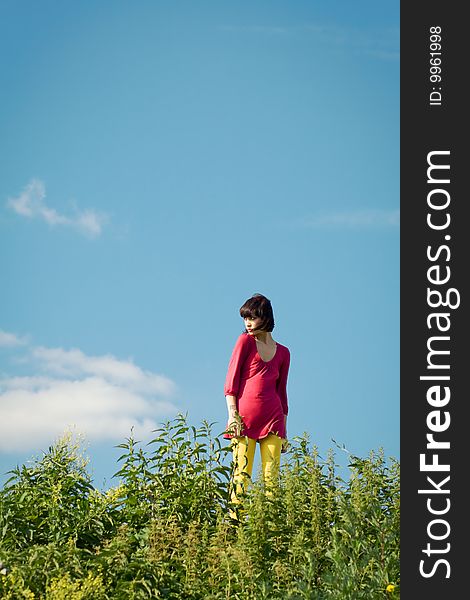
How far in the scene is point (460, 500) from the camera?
504cm

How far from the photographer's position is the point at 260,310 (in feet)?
26.3

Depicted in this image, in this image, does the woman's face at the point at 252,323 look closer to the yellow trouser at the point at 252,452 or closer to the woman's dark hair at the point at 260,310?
the woman's dark hair at the point at 260,310

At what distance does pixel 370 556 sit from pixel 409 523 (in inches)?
17.5

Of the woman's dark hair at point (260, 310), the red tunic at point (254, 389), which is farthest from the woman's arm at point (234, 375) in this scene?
the woman's dark hair at point (260, 310)

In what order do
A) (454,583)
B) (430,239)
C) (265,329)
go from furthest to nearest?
(265,329), (430,239), (454,583)

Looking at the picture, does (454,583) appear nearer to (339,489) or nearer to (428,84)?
(339,489)

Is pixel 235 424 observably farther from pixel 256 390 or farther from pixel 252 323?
pixel 252 323

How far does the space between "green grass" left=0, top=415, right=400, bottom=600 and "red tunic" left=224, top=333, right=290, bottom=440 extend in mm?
862

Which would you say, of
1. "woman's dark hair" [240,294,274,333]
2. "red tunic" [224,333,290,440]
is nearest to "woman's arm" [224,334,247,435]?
"red tunic" [224,333,290,440]

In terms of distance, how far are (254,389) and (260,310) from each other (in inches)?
26.9

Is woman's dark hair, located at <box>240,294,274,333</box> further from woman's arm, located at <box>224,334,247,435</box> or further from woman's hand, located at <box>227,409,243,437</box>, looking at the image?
woman's hand, located at <box>227,409,243,437</box>

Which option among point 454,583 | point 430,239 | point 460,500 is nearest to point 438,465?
point 460,500

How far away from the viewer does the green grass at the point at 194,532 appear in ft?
17.0

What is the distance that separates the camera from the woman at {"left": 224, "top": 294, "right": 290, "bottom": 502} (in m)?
7.87
